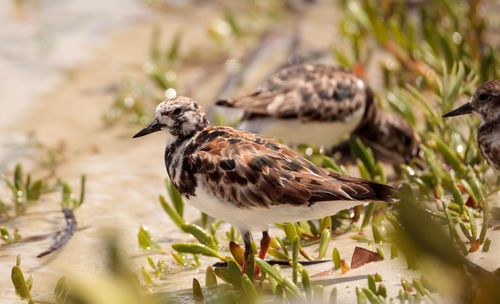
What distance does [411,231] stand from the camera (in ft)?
4.12

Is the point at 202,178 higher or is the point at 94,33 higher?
the point at 94,33

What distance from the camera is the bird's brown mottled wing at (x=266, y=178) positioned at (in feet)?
11.3

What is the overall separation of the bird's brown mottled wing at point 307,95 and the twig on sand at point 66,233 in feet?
4.57

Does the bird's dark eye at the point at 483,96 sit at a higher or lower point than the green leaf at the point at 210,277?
higher

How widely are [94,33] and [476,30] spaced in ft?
17.7

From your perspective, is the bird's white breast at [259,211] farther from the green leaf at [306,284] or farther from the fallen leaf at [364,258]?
the green leaf at [306,284]

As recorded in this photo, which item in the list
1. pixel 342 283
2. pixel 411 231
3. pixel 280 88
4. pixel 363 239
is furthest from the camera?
pixel 280 88

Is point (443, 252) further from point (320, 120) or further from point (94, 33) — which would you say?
point (94, 33)

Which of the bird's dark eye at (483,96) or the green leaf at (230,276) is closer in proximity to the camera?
the green leaf at (230,276)

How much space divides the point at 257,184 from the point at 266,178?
2.3 inches

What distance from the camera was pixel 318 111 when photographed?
530 centimetres

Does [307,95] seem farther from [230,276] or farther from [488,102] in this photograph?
[230,276]

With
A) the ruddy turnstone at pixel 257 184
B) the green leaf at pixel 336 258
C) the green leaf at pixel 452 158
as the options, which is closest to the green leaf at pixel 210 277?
the ruddy turnstone at pixel 257 184

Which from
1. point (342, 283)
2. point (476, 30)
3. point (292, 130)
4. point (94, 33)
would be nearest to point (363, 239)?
point (342, 283)
